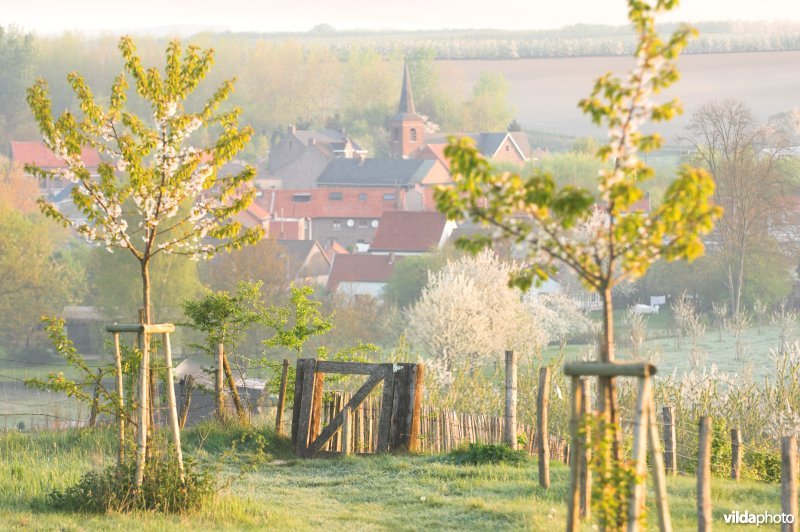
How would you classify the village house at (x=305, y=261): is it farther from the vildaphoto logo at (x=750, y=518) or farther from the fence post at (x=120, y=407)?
the vildaphoto logo at (x=750, y=518)

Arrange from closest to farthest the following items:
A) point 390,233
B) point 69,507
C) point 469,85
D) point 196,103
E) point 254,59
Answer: point 69,507
point 390,233
point 196,103
point 254,59
point 469,85

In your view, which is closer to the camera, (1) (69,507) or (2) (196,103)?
(1) (69,507)

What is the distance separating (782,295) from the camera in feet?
229

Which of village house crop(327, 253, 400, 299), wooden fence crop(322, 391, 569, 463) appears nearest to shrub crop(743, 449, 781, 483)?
wooden fence crop(322, 391, 569, 463)

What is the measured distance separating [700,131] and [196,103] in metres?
88.3

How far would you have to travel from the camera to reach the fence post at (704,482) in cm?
905

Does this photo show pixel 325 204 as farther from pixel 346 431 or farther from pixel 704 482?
pixel 704 482

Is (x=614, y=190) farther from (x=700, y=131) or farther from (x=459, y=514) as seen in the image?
(x=700, y=131)

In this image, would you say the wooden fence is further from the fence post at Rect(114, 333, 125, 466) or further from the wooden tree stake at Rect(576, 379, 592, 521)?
the wooden tree stake at Rect(576, 379, 592, 521)

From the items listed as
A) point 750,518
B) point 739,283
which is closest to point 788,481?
point 750,518

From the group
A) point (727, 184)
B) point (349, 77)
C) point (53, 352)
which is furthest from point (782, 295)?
point (349, 77)

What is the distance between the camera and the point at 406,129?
14750 cm

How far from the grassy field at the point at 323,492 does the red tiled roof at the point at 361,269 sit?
67921 mm

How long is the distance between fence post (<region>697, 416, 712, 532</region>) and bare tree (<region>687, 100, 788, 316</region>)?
194 feet
